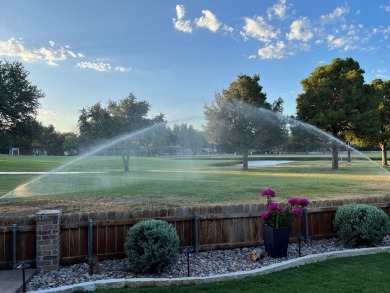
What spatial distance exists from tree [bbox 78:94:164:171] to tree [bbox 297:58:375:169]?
54.2ft

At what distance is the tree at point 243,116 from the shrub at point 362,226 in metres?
26.9

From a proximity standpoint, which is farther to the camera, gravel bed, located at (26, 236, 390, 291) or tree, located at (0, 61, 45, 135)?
tree, located at (0, 61, 45, 135)

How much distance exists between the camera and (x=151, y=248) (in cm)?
526

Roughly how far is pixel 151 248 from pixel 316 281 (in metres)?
2.54

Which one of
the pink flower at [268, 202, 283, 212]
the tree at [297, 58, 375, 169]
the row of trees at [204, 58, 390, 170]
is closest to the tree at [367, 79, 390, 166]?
the row of trees at [204, 58, 390, 170]

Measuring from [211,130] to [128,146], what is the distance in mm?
8676

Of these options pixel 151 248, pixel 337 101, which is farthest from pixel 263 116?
pixel 151 248

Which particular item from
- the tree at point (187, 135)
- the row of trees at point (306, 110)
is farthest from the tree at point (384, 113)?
the tree at point (187, 135)

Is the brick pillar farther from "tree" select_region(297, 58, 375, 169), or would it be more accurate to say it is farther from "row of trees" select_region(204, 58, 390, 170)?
"tree" select_region(297, 58, 375, 169)

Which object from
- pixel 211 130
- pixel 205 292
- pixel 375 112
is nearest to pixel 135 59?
pixel 211 130

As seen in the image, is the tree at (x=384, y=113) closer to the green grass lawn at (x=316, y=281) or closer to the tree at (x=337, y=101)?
the tree at (x=337, y=101)

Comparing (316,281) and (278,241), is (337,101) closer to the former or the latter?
(278,241)

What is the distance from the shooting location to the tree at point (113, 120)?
3231 cm

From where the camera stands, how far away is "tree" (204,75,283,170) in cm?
3356
